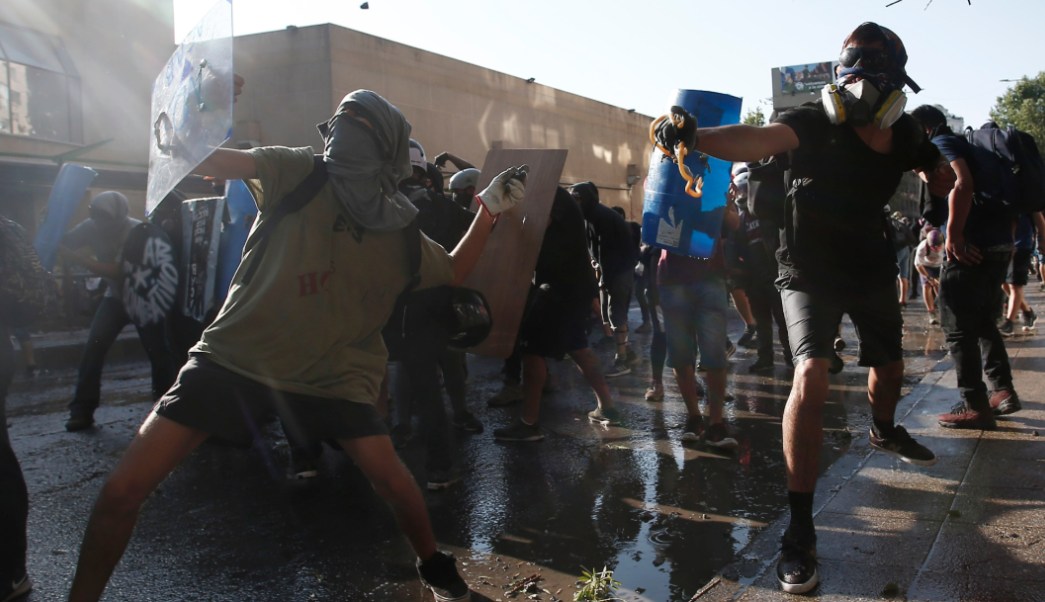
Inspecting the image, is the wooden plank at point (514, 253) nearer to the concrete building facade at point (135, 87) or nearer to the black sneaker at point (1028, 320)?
the black sneaker at point (1028, 320)

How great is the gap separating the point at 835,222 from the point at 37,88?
18.3m

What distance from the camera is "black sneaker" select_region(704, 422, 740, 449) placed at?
500 cm

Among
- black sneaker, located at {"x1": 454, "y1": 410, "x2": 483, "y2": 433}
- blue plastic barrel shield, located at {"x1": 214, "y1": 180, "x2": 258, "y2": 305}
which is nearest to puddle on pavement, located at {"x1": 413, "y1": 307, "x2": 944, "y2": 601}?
black sneaker, located at {"x1": 454, "y1": 410, "x2": 483, "y2": 433}

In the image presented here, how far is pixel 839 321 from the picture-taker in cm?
338

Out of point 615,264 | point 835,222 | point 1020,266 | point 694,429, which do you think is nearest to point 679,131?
point 835,222

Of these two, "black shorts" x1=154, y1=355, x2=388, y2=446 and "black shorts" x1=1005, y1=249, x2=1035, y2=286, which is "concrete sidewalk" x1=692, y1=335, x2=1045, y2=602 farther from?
"black shorts" x1=1005, y1=249, x2=1035, y2=286

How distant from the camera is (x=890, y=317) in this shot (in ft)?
11.5

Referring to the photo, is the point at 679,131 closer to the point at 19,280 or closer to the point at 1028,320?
the point at 19,280

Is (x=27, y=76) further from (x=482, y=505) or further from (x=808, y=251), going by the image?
(x=808, y=251)

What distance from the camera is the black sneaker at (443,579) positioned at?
2992 millimetres

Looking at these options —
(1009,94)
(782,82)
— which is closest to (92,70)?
(782,82)

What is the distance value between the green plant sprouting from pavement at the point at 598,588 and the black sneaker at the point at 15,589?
2.00m

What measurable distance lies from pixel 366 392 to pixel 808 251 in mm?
1693

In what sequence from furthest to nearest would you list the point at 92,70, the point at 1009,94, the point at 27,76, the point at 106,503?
the point at 1009,94 < the point at 92,70 < the point at 27,76 < the point at 106,503
